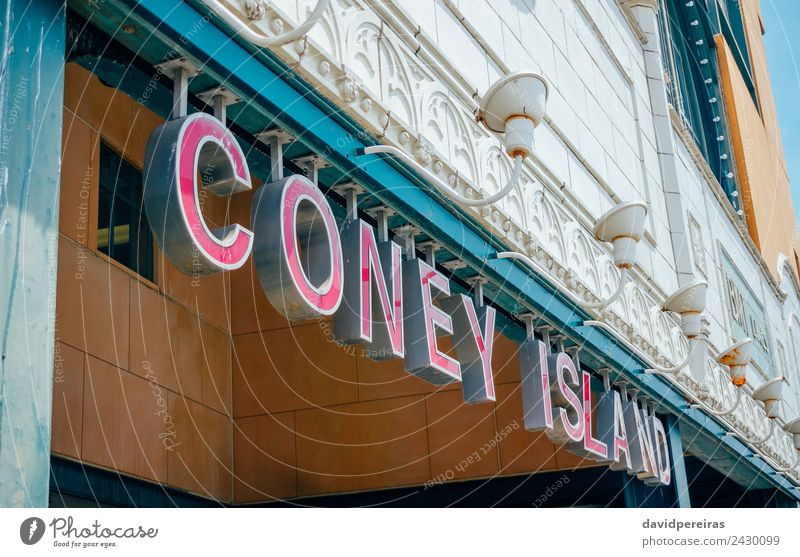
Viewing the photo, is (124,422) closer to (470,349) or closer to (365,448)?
(365,448)

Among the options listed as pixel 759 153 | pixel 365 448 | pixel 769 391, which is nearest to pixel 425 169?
pixel 365 448

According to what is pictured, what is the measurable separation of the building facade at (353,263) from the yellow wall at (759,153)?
1700mm

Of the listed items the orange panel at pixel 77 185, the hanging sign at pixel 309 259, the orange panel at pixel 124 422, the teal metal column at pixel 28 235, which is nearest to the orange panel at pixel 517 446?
the orange panel at pixel 124 422

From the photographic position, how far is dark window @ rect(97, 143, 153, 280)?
39.7 ft

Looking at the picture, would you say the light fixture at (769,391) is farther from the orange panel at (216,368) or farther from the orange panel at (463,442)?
the orange panel at (216,368)

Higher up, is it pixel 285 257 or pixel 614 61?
pixel 614 61

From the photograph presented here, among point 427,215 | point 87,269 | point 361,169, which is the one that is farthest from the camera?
point 87,269

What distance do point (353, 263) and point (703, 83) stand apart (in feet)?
57.7

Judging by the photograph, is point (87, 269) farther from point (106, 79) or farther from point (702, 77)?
point (702, 77)

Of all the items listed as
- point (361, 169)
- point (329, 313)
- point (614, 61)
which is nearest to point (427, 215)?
point (361, 169)

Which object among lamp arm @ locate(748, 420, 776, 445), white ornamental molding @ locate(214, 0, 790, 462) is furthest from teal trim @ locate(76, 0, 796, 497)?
lamp arm @ locate(748, 420, 776, 445)

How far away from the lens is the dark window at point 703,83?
67.6ft

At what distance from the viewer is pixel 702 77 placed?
72.6ft

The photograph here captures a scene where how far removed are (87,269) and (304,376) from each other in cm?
412
